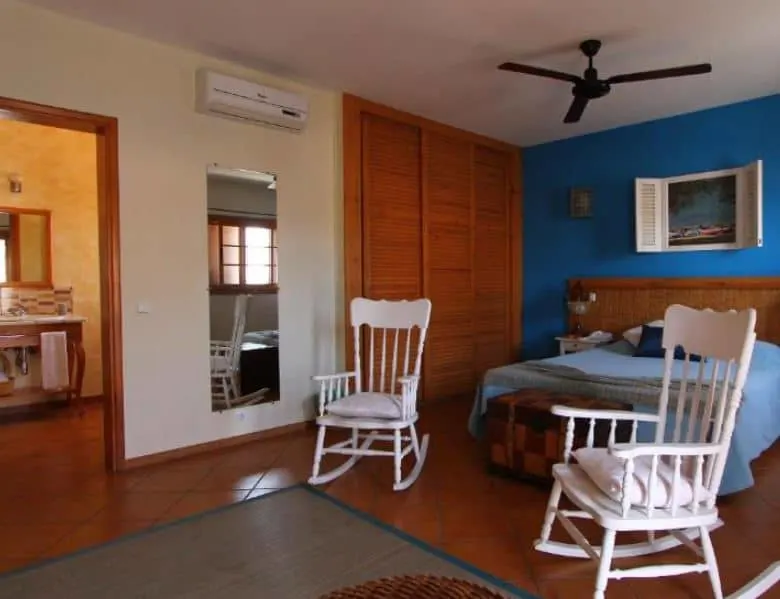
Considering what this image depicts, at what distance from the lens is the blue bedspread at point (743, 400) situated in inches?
103

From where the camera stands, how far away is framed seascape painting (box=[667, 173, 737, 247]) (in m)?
4.50

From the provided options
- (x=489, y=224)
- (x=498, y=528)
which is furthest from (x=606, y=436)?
(x=489, y=224)

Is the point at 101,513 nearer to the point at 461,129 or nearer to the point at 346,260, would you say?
the point at 346,260

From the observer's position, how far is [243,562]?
85.3 inches

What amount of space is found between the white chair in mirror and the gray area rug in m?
1.20

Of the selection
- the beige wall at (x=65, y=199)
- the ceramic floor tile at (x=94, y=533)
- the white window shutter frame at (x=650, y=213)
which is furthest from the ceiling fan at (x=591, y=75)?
the beige wall at (x=65, y=199)

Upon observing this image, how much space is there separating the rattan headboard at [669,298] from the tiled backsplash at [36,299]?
490 cm

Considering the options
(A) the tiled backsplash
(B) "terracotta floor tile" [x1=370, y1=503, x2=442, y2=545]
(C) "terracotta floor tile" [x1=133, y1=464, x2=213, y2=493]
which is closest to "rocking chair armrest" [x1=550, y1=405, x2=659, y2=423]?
(B) "terracotta floor tile" [x1=370, y1=503, x2=442, y2=545]

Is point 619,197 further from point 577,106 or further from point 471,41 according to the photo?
point 471,41

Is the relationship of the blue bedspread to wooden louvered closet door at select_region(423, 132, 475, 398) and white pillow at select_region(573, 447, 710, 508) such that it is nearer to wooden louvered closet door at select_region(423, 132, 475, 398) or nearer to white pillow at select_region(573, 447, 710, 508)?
white pillow at select_region(573, 447, 710, 508)

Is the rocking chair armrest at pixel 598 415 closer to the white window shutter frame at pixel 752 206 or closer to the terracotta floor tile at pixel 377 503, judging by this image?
the terracotta floor tile at pixel 377 503

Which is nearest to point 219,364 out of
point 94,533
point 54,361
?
point 94,533

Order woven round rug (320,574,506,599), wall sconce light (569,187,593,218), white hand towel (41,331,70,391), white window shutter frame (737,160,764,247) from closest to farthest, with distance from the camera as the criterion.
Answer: woven round rug (320,574,506,599) → white window shutter frame (737,160,764,247) → white hand towel (41,331,70,391) → wall sconce light (569,187,593,218)

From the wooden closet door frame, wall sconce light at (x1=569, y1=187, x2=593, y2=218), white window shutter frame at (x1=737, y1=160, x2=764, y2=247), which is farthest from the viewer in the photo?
wall sconce light at (x1=569, y1=187, x2=593, y2=218)
